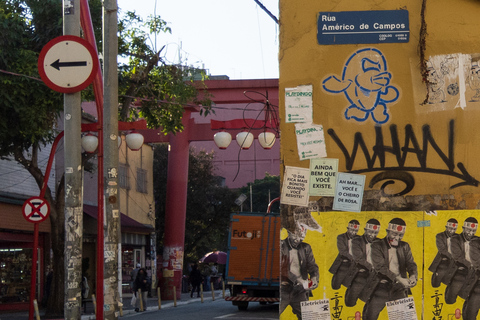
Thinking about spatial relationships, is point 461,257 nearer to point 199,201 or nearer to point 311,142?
point 311,142

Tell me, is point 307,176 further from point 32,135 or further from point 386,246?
point 32,135

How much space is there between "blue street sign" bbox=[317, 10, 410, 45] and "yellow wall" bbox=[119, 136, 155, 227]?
105ft

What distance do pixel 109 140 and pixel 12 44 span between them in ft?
31.6

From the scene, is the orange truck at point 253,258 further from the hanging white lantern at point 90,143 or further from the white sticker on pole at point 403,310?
the white sticker on pole at point 403,310

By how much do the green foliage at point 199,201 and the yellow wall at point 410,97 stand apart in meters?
42.0

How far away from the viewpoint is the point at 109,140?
40.0ft

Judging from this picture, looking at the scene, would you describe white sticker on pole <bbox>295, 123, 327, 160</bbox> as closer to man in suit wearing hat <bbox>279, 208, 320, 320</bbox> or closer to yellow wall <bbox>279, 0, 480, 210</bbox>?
yellow wall <bbox>279, 0, 480, 210</bbox>

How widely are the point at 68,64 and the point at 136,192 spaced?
32695 mm

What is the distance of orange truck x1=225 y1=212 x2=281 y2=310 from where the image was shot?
23.3m

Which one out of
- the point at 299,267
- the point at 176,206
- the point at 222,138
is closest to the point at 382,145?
the point at 299,267

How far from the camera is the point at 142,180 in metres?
41.7

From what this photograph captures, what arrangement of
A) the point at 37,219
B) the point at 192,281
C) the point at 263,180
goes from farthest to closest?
the point at 263,180, the point at 192,281, the point at 37,219

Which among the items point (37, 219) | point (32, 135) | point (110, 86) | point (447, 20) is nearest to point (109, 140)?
point (110, 86)

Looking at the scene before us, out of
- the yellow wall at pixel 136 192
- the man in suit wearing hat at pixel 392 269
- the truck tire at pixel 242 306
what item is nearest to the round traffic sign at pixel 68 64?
the man in suit wearing hat at pixel 392 269
